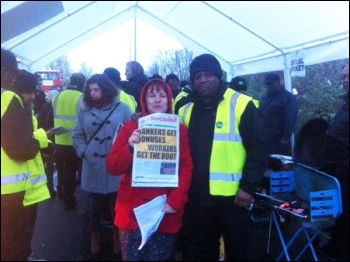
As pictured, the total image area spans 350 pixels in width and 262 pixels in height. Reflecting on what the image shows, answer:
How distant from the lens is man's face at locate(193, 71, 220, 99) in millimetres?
3148

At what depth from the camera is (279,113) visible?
22.5 feet

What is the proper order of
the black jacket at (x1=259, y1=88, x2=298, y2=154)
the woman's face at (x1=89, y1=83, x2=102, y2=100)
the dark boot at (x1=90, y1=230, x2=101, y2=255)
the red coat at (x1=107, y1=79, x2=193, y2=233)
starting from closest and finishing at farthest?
the red coat at (x1=107, y1=79, x2=193, y2=233)
the woman's face at (x1=89, y1=83, x2=102, y2=100)
the dark boot at (x1=90, y1=230, x2=101, y2=255)
the black jacket at (x1=259, y1=88, x2=298, y2=154)

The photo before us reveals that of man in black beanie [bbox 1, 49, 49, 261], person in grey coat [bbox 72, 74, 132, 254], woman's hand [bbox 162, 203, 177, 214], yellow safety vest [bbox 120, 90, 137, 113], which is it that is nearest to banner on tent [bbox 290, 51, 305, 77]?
yellow safety vest [bbox 120, 90, 137, 113]

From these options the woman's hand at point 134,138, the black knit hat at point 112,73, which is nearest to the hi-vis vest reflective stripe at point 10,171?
the woman's hand at point 134,138

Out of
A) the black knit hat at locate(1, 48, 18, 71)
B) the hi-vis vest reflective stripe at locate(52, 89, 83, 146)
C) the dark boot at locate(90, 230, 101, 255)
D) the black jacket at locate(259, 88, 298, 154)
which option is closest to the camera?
the black knit hat at locate(1, 48, 18, 71)

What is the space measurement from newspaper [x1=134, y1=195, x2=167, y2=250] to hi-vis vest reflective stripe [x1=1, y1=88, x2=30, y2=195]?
754mm

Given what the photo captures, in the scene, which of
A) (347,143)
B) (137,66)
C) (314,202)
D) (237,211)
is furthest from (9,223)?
(137,66)

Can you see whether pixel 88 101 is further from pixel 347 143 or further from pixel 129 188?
pixel 347 143

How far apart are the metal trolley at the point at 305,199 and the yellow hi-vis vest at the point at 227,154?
92 centimetres

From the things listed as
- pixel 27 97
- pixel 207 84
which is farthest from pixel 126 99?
pixel 207 84

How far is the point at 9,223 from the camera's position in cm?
284

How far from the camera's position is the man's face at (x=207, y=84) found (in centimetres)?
315

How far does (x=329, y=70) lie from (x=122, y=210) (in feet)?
18.4

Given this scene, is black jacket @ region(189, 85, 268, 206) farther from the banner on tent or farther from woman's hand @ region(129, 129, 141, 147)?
the banner on tent
